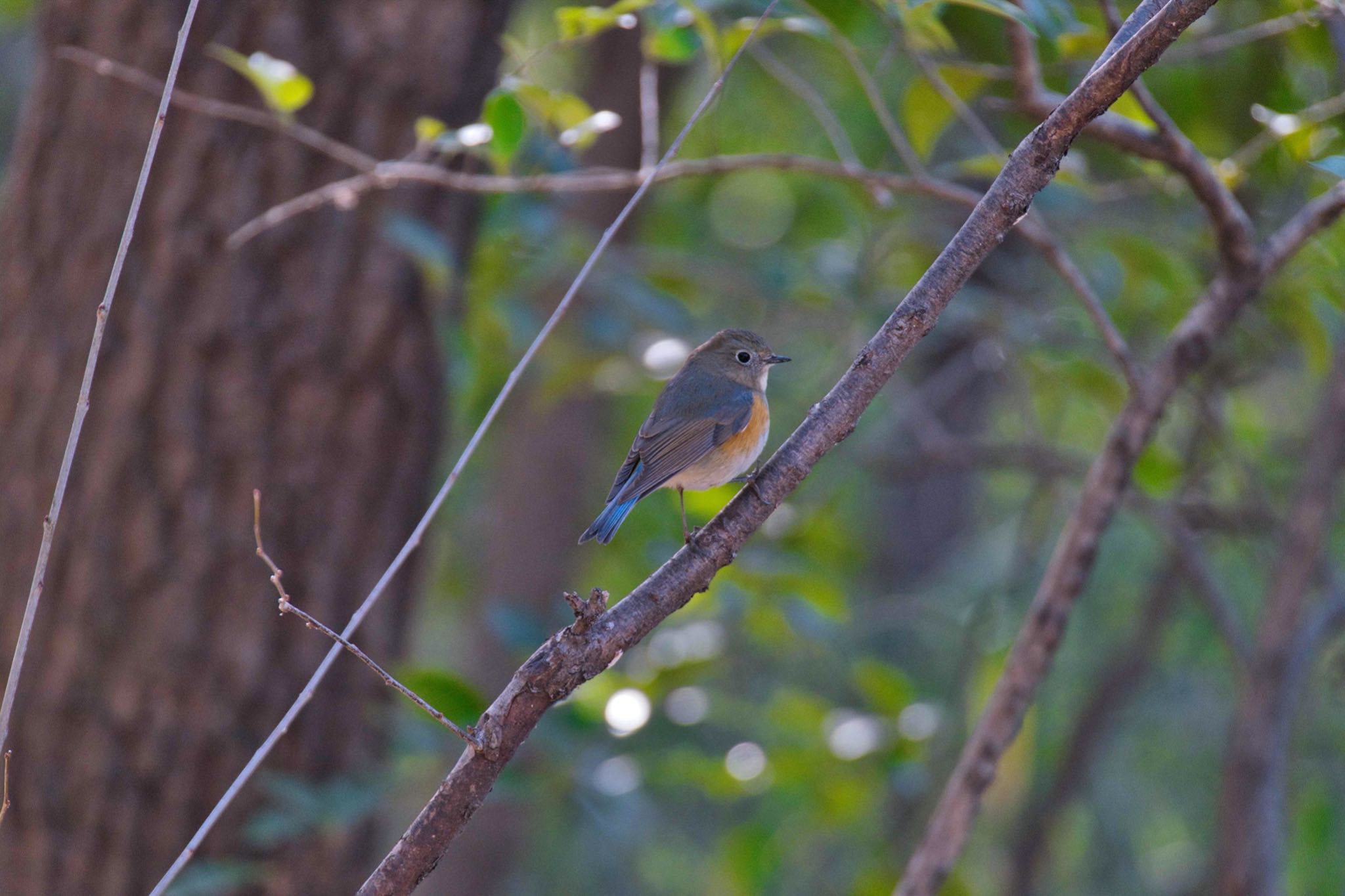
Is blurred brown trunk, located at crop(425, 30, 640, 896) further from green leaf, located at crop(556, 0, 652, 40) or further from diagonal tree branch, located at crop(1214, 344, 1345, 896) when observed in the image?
diagonal tree branch, located at crop(1214, 344, 1345, 896)

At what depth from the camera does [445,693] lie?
117 inches

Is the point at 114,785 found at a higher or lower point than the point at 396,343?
lower

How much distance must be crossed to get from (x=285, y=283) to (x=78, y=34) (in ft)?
3.03

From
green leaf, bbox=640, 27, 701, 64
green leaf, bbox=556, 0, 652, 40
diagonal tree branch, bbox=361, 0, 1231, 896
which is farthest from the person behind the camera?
green leaf, bbox=640, 27, 701, 64

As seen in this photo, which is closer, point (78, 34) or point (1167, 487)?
point (78, 34)

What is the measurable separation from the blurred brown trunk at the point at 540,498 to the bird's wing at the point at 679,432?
2272mm

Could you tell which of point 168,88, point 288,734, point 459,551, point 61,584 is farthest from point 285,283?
point 459,551

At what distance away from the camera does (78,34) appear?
3367mm

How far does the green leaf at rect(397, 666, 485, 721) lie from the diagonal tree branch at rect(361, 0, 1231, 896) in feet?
5.00

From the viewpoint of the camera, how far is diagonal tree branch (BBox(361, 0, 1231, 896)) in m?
1.32

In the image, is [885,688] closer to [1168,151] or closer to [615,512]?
[615,512]

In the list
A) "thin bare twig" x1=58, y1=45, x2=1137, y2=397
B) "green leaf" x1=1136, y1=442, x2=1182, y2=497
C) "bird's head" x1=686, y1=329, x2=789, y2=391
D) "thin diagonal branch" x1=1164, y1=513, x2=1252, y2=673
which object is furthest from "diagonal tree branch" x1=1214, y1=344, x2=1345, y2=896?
"bird's head" x1=686, y1=329, x2=789, y2=391

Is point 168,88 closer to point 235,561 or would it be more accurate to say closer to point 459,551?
point 235,561

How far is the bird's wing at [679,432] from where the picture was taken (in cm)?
314
